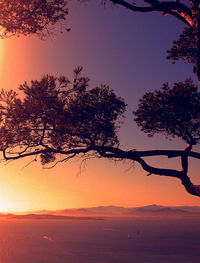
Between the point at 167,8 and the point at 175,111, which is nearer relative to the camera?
the point at 167,8

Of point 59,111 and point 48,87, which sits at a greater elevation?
point 48,87

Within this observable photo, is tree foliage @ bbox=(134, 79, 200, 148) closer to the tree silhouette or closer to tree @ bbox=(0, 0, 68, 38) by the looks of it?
the tree silhouette

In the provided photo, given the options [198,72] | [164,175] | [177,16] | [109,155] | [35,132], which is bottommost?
[164,175]

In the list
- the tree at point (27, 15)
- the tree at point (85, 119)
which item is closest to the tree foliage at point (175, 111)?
the tree at point (85, 119)

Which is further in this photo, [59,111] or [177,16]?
[59,111]

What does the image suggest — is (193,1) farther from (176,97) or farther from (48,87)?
(48,87)

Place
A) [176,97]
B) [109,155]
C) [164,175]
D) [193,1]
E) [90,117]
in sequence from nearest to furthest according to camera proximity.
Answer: [193,1]
[164,175]
[109,155]
[90,117]
[176,97]

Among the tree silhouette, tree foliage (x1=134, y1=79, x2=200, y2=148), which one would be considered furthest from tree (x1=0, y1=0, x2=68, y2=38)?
tree foliage (x1=134, y1=79, x2=200, y2=148)

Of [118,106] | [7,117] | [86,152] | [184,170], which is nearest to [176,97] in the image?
[118,106]

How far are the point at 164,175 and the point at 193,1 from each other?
16.7ft

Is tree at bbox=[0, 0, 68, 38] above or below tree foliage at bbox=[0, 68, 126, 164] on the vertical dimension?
above

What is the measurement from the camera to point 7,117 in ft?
38.3

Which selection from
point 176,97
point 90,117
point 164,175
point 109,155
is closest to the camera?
point 164,175

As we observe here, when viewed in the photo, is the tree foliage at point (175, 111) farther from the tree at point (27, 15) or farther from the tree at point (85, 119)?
the tree at point (27, 15)
